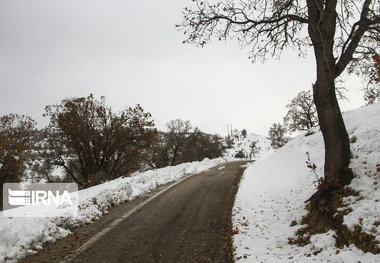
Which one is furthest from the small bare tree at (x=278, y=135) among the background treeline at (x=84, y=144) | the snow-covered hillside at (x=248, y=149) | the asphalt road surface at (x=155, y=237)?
the asphalt road surface at (x=155, y=237)

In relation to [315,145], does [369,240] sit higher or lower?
lower

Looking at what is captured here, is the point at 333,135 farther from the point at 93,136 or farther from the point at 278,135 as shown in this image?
the point at 278,135

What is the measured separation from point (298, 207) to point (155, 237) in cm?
358

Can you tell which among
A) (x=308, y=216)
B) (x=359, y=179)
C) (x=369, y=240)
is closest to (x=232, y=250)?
(x=308, y=216)

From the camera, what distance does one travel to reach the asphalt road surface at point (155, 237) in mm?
4711

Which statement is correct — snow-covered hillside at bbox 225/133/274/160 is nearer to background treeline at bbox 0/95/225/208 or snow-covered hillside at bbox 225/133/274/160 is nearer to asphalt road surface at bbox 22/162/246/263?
background treeline at bbox 0/95/225/208

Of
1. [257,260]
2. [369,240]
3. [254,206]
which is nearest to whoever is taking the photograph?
[369,240]

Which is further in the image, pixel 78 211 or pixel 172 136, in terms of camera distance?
pixel 172 136

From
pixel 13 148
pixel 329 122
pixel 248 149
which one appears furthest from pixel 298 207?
pixel 248 149

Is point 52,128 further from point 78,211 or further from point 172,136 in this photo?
point 172,136

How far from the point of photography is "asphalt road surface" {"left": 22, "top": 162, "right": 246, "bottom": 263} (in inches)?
185

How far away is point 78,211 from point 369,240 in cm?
657

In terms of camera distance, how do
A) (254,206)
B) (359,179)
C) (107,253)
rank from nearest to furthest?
(107,253)
(359,179)
(254,206)

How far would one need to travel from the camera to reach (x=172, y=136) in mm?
44906
